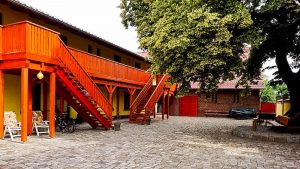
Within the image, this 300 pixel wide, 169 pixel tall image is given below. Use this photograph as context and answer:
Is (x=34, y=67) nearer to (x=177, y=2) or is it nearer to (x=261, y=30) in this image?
(x=177, y=2)

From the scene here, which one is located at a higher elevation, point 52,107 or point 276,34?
point 276,34

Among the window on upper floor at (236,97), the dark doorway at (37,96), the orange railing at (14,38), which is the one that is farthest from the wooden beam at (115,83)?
the window on upper floor at (236,97)

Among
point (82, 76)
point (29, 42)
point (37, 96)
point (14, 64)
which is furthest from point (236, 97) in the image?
point (14, 64)

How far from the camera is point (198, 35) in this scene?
1197 cm

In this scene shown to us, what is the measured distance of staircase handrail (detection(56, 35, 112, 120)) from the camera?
12722mm

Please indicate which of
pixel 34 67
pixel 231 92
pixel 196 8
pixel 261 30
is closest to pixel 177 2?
pixel 196 8

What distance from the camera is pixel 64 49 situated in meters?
12.8

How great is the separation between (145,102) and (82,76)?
9.92 meters

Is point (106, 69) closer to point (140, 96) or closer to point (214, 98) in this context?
point (140, 96)

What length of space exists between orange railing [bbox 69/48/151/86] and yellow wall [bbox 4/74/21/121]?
333 cm

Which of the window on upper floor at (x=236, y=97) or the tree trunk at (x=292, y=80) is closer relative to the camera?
the tree trunk at (x=292, y=80)

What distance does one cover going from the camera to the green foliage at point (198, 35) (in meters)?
11.7

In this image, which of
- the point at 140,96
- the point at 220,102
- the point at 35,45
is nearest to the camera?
the point at 35,45

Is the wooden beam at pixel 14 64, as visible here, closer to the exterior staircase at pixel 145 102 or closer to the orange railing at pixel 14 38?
the orange railing at pixel 14 38
